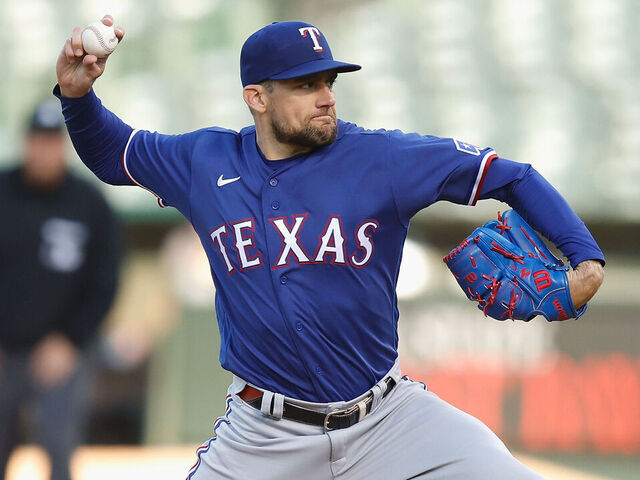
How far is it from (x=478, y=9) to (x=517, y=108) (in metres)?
0.94

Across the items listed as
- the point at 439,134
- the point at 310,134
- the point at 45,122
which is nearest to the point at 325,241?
the point at 310,134

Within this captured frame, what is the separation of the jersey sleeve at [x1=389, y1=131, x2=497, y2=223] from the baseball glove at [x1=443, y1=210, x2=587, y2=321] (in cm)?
13

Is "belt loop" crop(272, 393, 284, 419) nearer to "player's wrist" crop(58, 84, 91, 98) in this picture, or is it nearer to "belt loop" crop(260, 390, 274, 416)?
"belt loop" crop(260, 390, 274, 416)

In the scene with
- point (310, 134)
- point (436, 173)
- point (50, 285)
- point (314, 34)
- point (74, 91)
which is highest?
point (314, 34)

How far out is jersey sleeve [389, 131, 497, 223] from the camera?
297 centimetres

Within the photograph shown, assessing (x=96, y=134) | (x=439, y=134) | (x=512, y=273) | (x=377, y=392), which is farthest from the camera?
(x=439, y=134)

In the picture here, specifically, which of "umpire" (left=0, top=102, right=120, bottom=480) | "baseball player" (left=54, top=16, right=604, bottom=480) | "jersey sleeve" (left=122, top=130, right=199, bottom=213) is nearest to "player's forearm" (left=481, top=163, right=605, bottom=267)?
"baseball player" (left=54, top=16, right=604, bottom=480)

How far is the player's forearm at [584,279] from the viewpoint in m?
2.83

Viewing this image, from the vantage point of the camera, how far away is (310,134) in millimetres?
3066

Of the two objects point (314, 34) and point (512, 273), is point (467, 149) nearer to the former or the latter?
point (512, 273)

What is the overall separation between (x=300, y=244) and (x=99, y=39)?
2.62ft

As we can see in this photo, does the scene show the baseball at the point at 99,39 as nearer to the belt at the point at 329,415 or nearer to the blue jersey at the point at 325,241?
the blue jersey at the point at 325,241

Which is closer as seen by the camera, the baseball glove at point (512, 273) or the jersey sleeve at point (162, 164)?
the baseball glove at point (512, 273)

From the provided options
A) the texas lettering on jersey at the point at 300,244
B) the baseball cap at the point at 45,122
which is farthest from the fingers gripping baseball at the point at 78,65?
the baseball cap at the point at 45,122
